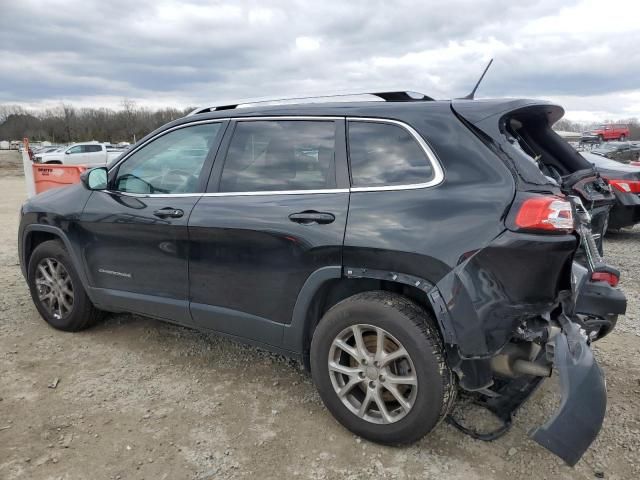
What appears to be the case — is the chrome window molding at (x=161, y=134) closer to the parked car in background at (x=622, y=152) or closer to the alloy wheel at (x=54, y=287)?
the alloy wheel at (x=54, y=287)

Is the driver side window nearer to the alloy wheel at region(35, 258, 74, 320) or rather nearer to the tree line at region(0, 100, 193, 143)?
the alloy wheel at region(35, 258, 74, 320)

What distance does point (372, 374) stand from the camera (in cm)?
264

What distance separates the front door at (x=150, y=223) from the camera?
10.9 feet

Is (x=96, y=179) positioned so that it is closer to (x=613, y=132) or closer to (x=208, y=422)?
(x=208, y=422)

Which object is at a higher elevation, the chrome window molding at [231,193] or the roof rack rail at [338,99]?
the roof rack rail at [338,99]

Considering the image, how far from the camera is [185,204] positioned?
3270 mm

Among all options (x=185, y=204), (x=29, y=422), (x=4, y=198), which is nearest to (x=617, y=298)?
(x=185, y=204)

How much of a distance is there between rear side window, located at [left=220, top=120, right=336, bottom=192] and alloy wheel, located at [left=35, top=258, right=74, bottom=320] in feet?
6.13

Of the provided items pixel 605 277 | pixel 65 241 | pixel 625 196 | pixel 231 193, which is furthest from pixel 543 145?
pixel 625 196

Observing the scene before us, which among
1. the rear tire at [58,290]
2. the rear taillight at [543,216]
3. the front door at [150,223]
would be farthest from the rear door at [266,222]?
the rear tire at [58,290]

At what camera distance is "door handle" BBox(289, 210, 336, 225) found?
2709 mm

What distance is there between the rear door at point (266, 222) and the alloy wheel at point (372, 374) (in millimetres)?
393

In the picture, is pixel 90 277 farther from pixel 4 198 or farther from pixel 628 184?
pixel 4 198

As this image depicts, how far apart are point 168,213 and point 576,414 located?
258cm
